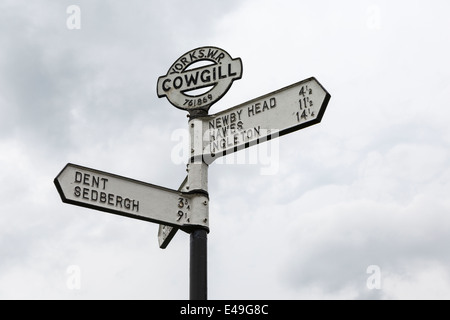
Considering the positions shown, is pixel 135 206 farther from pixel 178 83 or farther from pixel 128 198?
pixel 178 83

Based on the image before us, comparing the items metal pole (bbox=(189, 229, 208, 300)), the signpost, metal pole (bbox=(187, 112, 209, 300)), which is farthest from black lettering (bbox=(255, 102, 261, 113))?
metal pole (bbox=(189, 229, 208, 300))

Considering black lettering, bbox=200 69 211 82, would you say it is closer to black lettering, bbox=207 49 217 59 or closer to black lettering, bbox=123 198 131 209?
black lettering, bbox=207 49 217 59

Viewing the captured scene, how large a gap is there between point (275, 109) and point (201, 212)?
1.02m

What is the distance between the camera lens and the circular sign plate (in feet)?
21.4

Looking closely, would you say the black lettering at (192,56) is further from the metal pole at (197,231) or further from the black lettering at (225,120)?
the black lettering at (225,120)

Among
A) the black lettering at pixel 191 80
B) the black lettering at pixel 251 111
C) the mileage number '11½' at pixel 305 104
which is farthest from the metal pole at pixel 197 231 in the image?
the mileage number '11½' at pixel 305 104

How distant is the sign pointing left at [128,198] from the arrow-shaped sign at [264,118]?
46cm

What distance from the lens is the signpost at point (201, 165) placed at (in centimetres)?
582

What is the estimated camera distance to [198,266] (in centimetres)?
579

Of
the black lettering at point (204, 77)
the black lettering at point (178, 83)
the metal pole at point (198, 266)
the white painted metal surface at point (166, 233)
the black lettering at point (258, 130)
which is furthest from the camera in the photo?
the black lettering at point (178, 83)

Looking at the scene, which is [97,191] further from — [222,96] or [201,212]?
[222,96]

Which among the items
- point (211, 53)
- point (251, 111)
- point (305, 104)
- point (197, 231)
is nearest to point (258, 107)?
point (251, 111)

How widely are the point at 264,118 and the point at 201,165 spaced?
0.64m
